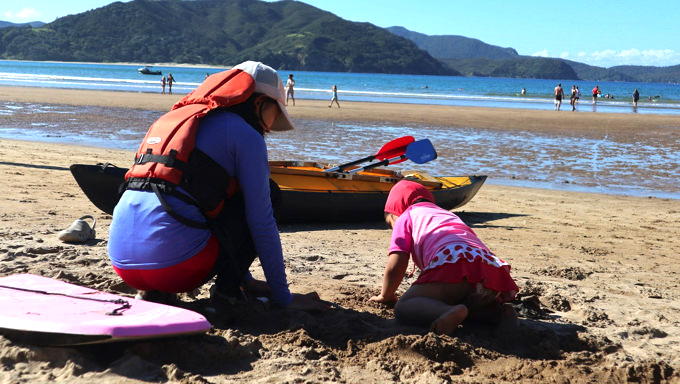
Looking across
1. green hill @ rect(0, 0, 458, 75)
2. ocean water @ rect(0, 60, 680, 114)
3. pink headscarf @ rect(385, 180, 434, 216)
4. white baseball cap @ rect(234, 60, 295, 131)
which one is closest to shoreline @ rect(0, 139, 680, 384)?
pink headscarf @ rect(385, 180, 434, 216)

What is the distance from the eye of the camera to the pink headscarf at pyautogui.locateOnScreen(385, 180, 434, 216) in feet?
13.9

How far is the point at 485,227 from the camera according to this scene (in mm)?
7867

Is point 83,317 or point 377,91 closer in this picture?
point 83,317

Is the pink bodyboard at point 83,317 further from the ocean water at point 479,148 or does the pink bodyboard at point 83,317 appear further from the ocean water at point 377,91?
the ocean water at point 377,91

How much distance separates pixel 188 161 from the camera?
343 cm

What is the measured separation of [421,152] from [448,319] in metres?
3.30

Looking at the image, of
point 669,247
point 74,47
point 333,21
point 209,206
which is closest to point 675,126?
point 669,247

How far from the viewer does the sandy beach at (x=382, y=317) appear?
3.12 m

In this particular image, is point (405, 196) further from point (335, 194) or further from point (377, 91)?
point (377, 91)

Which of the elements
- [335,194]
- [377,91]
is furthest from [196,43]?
[335,194]

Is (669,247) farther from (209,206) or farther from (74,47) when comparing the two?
(74,47)

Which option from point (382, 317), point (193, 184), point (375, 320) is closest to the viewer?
point (193, 184)

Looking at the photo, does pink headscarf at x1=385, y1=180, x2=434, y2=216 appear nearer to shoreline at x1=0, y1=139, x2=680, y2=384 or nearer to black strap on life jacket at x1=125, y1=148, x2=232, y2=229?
shoreline at x1=0, y1=139, x2=680, y2=384

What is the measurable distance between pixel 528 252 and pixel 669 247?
176 cm
